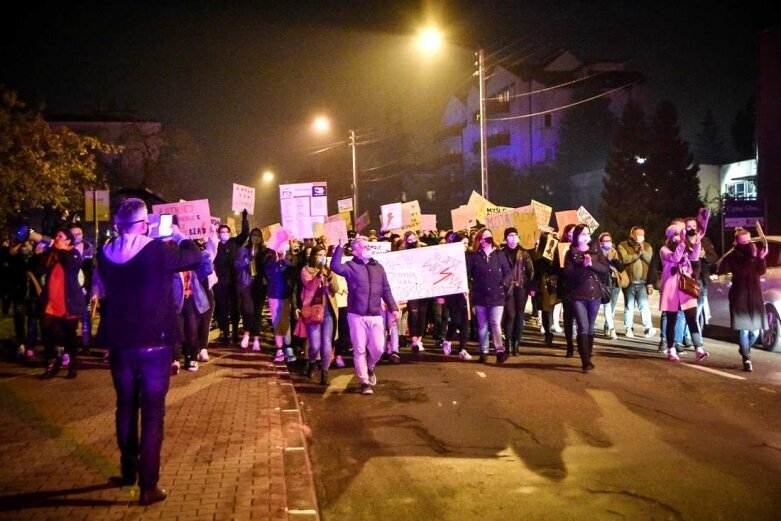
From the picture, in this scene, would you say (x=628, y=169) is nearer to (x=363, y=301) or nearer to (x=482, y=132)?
(x=482, y=132)

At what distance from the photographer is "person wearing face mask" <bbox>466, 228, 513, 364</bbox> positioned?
1105 cm

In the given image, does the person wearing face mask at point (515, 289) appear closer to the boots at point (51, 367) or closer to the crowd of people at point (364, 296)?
the crowd of people at point (364, 296)

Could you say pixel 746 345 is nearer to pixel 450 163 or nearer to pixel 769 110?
pixel 769 110

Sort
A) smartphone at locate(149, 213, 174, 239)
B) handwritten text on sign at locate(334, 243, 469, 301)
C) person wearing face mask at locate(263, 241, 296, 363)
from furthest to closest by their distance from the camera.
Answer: handwritten text on sign at locate(334, 243, 469, 301)
person wearing face mask at locate(263, 241, 296, 363)
smartphone at locate(149, 213, 174, 239)

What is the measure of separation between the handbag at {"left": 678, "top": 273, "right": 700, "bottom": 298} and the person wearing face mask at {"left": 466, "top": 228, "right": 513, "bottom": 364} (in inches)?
95.5

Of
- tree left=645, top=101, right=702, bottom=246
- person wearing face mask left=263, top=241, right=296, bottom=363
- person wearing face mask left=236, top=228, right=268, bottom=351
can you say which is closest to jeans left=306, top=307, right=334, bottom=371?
person wearing face mask left=263, top=241, right=296, bottom=363

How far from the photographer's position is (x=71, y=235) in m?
9.94

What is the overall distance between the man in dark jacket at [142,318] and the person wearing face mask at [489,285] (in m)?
6.43

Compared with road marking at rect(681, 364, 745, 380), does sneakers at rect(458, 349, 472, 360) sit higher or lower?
higher

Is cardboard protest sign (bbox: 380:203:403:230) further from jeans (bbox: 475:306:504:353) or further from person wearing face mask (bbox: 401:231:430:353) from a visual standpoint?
jeans (bbox: 475:306:504:353)

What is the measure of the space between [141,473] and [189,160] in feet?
135

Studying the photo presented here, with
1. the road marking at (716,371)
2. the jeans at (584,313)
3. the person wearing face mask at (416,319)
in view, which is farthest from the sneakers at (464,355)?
the road marking at (716,371)

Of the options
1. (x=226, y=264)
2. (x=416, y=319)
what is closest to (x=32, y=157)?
(x=226, y=264)

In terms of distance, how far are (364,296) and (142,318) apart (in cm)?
419
